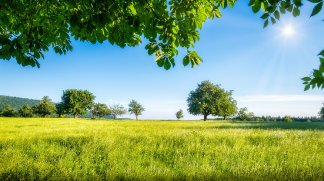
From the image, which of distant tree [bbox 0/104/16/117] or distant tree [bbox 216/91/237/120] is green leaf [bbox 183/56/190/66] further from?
distant tree [bbox 0/104/16/117]

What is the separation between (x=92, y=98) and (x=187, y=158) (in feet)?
373

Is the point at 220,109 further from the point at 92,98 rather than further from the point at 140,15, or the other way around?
the point at 140,15

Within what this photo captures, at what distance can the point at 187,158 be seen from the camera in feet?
33.8

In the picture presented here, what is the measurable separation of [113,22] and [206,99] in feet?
275

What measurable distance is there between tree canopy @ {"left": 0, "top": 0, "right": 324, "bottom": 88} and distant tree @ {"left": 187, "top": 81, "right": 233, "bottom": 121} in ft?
265

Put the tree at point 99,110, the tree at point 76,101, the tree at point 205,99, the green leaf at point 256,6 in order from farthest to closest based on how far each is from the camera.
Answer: the tree at point 99,110 < the tree at point 76,101 < the tree at point 205,99 < the green leaf at point 256,6

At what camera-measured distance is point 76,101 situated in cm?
11388

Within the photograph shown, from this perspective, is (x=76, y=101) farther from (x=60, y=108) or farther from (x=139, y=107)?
(x=139, y=107)

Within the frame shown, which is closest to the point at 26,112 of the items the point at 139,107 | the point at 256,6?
the point at 139,107

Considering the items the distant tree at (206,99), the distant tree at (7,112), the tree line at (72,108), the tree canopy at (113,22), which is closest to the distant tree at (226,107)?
the distant tree at (206,99)

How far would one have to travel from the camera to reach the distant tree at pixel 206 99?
8812 centimetres

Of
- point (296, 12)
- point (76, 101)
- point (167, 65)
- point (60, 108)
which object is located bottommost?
point (167, 65)

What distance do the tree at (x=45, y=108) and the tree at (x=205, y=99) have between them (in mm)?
65174

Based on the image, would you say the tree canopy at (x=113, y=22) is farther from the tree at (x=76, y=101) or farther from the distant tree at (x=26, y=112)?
Answer: the distant tree at (x=26, y=112)
